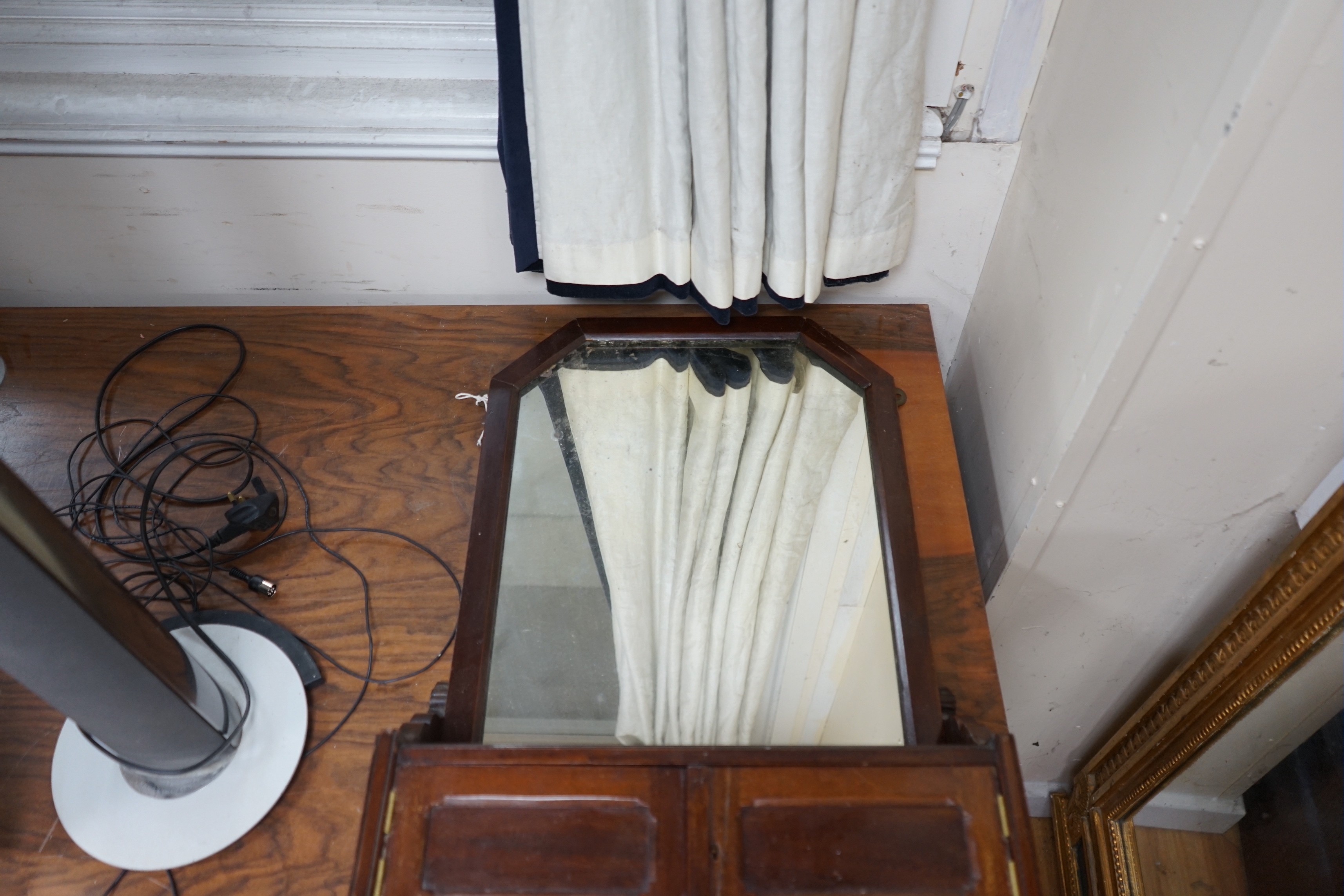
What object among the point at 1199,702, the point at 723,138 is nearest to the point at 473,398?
the point at 723,138

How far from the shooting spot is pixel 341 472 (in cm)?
102

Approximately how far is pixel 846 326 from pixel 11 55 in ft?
3.35

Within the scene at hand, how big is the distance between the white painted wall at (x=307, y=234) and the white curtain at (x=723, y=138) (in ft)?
0.40

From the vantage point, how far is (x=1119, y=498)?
87 cm

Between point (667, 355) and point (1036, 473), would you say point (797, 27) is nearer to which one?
point (667, 355)

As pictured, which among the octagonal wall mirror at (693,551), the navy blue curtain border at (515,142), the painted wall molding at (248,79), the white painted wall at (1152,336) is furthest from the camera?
the painted wall molding at (248,79)

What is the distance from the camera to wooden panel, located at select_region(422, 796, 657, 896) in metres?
0.63

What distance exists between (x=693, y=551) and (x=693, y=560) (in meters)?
0.01

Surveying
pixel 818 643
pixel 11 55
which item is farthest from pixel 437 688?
pixel 11 55

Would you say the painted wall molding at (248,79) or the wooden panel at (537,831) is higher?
the painted wall molding at (248,79)

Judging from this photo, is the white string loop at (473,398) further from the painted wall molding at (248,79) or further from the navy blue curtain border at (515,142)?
the painted wall molding at (248,79)

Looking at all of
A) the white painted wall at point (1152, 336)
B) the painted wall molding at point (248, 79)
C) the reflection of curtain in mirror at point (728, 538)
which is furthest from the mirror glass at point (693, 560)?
the painted wall molding at point (248, 79)

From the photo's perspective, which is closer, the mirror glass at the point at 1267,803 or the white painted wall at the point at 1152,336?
the white painted wall at the point at 1152,336

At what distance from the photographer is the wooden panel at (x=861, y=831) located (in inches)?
24.8
